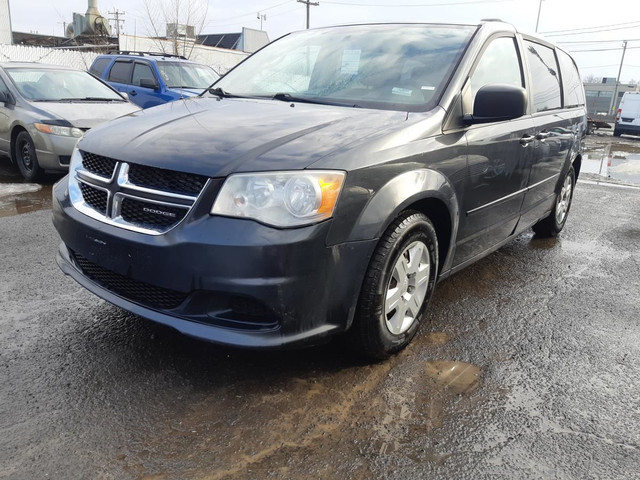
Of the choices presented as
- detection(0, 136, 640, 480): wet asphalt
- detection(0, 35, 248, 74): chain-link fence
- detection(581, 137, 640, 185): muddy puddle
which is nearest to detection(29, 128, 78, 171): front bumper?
detection(0, 136, 640, 480): wet asphalt

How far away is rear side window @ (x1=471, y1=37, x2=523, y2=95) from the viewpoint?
11.1 ft

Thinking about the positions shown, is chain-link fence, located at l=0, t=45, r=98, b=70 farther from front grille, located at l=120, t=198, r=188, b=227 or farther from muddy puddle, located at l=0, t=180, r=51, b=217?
front grille, located at l=120, t=198, r=188, b=227

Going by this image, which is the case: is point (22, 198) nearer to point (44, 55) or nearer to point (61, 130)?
point (61, 130)

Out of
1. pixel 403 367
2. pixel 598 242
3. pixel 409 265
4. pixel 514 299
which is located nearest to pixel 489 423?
pixel 403 367

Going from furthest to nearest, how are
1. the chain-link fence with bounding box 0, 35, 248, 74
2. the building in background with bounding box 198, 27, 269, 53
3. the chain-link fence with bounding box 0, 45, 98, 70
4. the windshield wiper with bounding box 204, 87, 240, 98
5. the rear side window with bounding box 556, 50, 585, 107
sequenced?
the building in background with bounding box 198, 27, 269, 53, the chain-link fence with bounding box 0, 35, 248, 74, the chain-link fence with bounding box 0, 45, 98, 70, the rear side window with bounding box 556, 50, 585, 107, the windshield wiper with bounding box 204, 87, 240, 98

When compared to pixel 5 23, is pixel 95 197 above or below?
below

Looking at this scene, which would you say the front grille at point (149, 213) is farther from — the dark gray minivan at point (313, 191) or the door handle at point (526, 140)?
→ the door handle at point (526, 140)

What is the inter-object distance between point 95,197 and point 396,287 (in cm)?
161

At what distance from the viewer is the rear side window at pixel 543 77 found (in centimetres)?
424

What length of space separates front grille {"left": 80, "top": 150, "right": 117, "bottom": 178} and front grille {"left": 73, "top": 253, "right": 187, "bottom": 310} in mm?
467

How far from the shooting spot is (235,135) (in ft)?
8.71

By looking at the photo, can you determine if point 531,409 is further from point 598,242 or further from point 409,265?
point 598,242

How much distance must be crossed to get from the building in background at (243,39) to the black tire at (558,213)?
1394 inches

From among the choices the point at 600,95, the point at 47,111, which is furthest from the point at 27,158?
the point at 600,95
